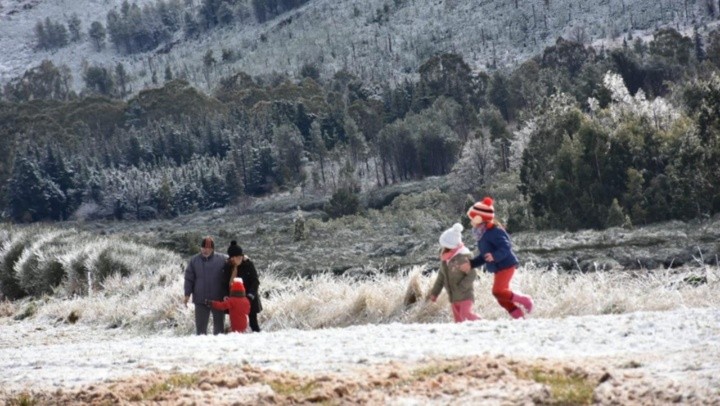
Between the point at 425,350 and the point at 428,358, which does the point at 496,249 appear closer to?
the point at 425,350

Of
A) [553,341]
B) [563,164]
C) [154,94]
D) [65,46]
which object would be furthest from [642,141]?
[65,46]

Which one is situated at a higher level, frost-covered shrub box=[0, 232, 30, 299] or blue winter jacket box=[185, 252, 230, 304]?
blue winter jacket box=[185, 252, 230, 304]

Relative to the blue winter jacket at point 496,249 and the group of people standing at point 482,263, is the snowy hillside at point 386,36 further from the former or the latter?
the blue winter jacket at point 496,249

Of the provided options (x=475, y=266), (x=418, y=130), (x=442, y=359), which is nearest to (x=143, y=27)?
(x=418, y=130)

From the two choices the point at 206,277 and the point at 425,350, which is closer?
the point at 425,350

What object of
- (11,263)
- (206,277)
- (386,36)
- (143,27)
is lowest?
(11,263)

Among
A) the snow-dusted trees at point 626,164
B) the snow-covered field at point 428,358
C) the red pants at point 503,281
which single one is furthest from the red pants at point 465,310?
the snow-dusted trees at point 626,164

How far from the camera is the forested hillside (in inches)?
1513

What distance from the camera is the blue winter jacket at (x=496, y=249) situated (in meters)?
9.19

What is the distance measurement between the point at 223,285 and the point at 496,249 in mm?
3753

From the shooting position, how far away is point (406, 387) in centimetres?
565

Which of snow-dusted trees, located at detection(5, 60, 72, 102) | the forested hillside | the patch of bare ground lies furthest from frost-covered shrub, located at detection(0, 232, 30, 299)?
snow-dusted trees, located at detection(5, 60, 72, 102)

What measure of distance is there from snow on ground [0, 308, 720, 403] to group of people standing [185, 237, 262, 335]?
2.66 meters

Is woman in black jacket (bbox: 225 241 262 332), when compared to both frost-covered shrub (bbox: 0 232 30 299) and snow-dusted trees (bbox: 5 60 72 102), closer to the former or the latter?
frost-covered shrub (bbox: 0 232 30 299)
